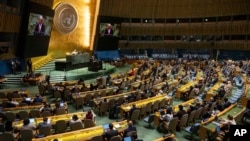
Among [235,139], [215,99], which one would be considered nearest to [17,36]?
[215,99]

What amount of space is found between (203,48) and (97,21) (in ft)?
48.9

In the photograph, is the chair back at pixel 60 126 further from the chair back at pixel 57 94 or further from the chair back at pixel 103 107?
the chair back at pixel 57 94

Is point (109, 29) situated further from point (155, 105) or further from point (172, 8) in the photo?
point (155, 105)

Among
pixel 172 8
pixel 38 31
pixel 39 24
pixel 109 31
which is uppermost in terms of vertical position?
pixel 172 8

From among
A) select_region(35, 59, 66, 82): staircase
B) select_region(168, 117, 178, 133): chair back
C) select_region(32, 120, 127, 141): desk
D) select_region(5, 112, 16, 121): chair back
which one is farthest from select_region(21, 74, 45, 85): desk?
select_region(168, 117, 178, 133): chair back

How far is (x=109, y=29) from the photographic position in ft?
107

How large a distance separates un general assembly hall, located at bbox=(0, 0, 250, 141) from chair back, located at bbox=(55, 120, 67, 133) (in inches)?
1.4

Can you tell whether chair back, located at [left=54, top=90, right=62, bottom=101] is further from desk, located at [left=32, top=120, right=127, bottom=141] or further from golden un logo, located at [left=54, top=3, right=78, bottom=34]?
golden un logo, located at [left=54, top=3, right=78, bottom=34]

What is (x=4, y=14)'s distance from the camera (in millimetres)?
17328

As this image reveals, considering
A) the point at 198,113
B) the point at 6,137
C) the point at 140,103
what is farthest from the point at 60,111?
the point at 198,113

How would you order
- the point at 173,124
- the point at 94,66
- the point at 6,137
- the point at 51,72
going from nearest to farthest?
the point at 6,137 → the point at 173,124 → the point at 51,72 → the point at 94,66

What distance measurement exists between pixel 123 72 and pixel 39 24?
1106 cm

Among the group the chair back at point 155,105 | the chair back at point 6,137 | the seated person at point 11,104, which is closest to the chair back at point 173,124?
the chair back at point 155,105

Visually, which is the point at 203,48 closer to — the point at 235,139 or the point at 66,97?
the point at 66,97
